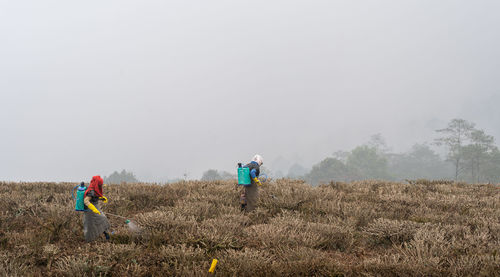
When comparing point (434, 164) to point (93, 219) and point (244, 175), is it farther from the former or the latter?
point (93, 219)

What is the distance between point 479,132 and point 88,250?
273ft

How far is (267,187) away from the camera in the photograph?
26.6ft

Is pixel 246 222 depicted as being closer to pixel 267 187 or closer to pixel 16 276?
pixel 267 187

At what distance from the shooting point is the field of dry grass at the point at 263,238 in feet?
10.7

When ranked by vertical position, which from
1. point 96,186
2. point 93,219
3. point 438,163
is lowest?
point 438,163

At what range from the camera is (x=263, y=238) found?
420cm

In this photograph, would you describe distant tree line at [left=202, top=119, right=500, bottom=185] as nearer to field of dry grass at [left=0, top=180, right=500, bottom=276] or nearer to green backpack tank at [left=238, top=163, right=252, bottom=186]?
field of dry grass at [left=0, top=180, right=500, bottom=276]

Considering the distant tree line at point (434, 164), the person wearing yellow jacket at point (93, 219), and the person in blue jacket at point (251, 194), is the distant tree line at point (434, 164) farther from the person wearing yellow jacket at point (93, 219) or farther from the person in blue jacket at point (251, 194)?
the person wearing yellow jacket at point (93, 219)

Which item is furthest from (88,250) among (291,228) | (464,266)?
(464,266)

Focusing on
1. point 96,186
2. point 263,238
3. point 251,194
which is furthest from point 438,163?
point 96,186

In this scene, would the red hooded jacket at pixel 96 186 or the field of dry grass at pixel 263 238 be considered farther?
the red hooded jacket at pixel 96 186

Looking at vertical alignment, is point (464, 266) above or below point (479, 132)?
below

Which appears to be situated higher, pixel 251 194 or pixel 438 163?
pixel 251 194

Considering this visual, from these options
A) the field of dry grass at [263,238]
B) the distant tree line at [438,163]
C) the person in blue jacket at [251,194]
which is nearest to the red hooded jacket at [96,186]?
the field of dry grass at [263,238]
